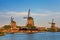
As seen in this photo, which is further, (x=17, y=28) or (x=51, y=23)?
(x=51, y=23)

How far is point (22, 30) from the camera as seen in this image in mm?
46625

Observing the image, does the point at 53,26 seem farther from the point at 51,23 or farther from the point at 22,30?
the point at 22,30

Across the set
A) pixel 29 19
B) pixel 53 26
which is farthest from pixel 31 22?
pixel 53 26

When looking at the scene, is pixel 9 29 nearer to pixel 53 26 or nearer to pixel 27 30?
pixel 27 30

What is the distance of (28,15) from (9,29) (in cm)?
491

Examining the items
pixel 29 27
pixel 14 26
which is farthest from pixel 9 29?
pixel 29 27

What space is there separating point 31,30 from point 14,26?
12.4 ft

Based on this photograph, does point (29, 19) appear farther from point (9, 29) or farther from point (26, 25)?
point (9, 29)

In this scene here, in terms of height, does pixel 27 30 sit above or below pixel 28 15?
below

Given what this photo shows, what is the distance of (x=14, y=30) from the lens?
4631cm

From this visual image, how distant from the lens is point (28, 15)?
46875 mm

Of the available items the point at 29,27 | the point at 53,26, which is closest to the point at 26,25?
the point at 29,27

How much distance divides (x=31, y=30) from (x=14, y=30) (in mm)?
3296

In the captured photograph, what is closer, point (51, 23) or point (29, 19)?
point (29, 19)
